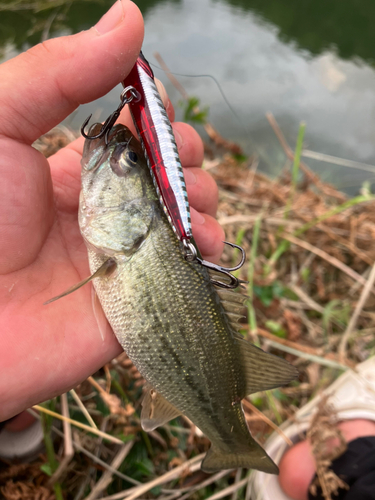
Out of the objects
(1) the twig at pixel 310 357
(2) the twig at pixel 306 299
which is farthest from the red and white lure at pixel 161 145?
(2) the twig at pixel 306 299

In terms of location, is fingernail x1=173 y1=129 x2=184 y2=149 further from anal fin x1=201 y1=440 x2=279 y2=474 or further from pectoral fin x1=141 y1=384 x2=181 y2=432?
anal fin x1=201 y1=440 x2=279 y2=474

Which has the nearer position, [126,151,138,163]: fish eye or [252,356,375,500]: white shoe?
[126,151,138,163]: fish eye

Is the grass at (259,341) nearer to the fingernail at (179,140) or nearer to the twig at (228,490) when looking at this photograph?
the twig at (228,490)

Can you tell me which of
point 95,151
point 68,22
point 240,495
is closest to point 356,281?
point 240,495

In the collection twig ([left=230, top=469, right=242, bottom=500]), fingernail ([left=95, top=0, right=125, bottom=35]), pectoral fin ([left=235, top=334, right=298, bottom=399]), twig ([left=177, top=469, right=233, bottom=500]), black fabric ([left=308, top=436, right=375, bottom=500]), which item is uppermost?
fingernail ([left=95, top=0, right=125, bottom=35])

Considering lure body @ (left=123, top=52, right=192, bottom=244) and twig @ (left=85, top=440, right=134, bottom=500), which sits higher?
lure body @ (left=123, top=52, right=192, bottom=244)

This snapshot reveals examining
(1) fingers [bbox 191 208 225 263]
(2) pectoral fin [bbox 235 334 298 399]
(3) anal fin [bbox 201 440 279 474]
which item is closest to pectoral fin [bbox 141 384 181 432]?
(3) anal fin [bbox 201 440 279 474]
